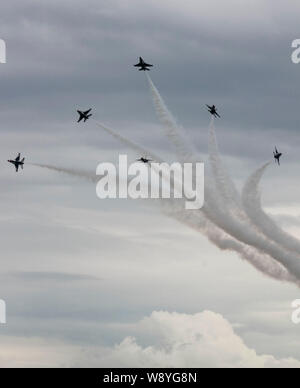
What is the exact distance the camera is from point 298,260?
182m

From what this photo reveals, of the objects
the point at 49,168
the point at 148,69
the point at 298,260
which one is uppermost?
the point at 148,69

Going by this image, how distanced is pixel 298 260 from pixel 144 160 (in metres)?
41.2

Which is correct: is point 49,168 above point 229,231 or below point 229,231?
above

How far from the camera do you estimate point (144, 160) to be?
190375mm

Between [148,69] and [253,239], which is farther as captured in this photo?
A: [148,69]
